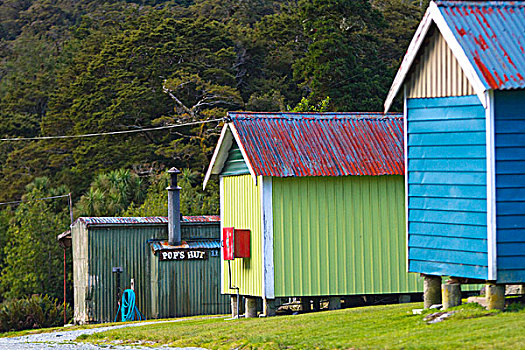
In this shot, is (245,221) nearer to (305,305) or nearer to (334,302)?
(334,302)

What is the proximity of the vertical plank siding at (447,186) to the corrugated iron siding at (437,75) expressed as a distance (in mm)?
137

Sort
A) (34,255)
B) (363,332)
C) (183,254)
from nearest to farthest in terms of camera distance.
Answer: (363,332) < (183,254) < (34,255)

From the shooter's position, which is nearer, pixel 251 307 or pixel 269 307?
pixel 269 307

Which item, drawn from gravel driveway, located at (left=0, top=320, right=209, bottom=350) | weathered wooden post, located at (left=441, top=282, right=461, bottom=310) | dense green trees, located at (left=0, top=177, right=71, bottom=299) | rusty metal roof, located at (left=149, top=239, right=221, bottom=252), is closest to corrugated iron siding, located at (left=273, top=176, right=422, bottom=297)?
gravel driveway, located at (left=0, top=320, right=209, bottom=350)

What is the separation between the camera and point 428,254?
16.4 meters

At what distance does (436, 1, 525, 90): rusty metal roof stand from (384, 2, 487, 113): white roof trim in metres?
0.07

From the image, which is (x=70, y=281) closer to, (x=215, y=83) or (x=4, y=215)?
(x=4, y=215)

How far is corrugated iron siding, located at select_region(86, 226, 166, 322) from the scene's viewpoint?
110 feet

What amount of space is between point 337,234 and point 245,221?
233 centimetres

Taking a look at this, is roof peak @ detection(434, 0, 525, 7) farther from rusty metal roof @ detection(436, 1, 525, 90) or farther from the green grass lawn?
the green grass lawn

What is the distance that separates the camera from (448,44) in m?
15.7

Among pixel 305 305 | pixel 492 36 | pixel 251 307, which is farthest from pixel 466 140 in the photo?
pixel 305 305

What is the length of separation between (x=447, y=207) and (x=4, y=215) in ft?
163

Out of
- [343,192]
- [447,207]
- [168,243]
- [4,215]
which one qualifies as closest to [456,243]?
[447,207]
